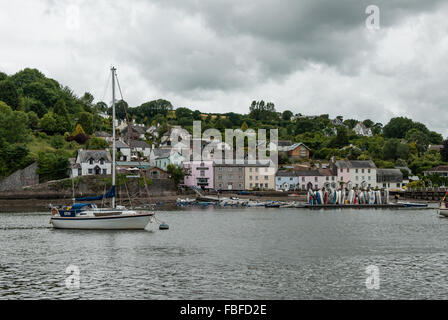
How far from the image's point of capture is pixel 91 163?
9075cm

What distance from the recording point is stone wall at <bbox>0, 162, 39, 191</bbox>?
84625 mm

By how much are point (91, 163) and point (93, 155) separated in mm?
1745

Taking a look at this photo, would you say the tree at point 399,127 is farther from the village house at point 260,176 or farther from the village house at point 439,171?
the village house at point 260,176

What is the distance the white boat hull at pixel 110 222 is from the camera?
4147 centimetres

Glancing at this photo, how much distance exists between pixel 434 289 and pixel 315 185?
80.5 metres

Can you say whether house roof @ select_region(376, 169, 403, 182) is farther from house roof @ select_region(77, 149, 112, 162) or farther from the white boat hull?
the white boat hull

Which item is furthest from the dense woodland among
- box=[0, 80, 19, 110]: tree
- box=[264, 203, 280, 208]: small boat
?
box=[264, 203, 280, 208]: small boat

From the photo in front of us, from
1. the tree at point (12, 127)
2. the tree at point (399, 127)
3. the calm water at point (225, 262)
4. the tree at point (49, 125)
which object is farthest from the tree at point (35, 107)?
the tree at point (399, 127)

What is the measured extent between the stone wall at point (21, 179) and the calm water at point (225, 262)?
44037mm

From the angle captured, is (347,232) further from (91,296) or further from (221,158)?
(221,158)

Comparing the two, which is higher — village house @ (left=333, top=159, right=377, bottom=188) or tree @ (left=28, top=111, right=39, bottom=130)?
tree @ (left=28, top=111, right=39, bottom=130)

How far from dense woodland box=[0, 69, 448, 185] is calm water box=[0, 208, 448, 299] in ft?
162

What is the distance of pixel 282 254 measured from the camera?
2988cm

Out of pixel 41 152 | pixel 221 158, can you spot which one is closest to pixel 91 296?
pixel 41 152
